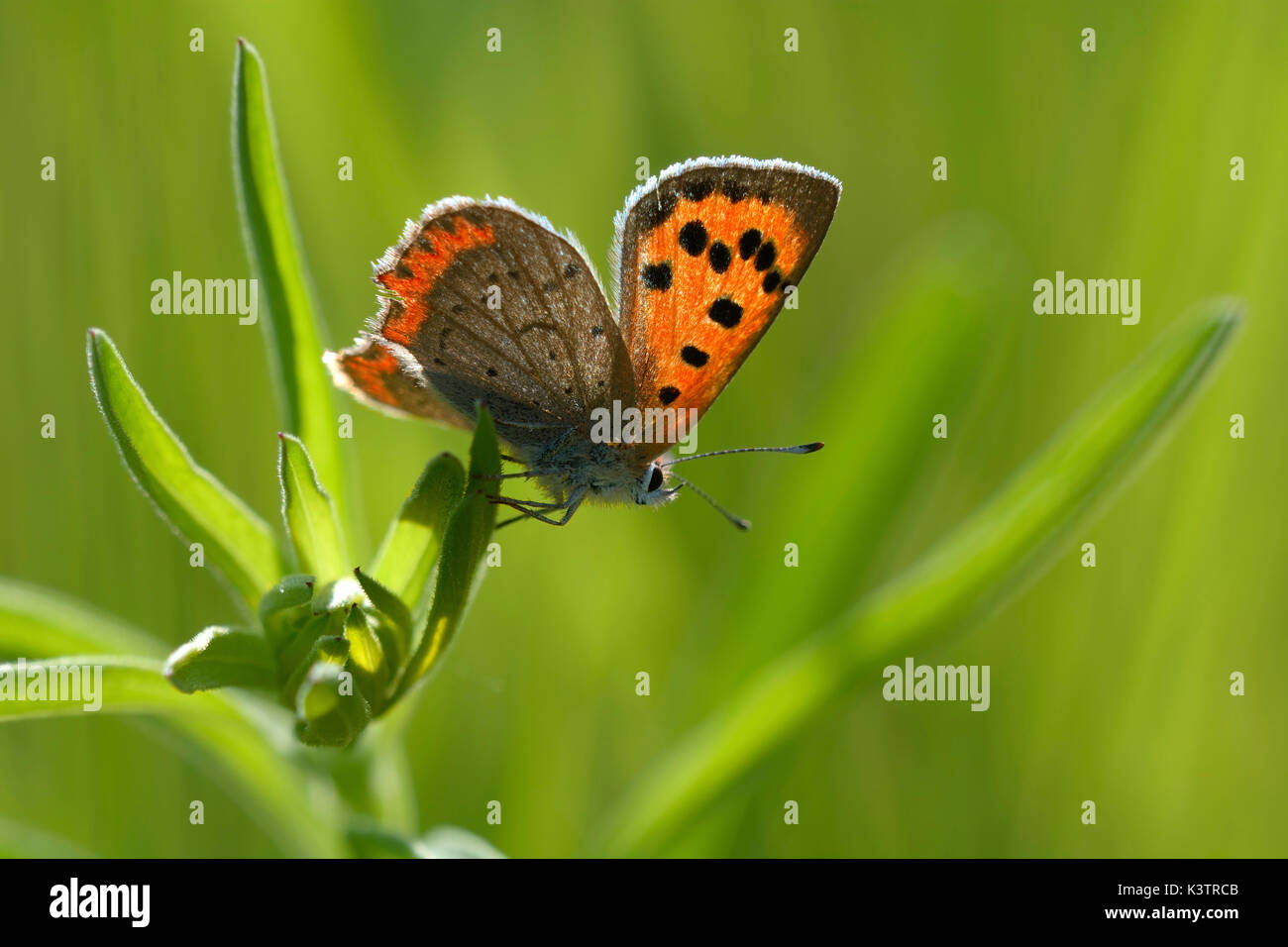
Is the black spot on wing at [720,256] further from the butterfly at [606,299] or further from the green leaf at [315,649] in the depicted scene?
the green leaf at [315,649]

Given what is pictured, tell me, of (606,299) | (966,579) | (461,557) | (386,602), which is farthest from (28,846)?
(966,579)

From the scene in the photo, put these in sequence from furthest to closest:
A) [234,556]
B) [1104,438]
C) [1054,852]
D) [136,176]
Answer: [136,176] < [1054,852] < [1104,438] < [234,556]

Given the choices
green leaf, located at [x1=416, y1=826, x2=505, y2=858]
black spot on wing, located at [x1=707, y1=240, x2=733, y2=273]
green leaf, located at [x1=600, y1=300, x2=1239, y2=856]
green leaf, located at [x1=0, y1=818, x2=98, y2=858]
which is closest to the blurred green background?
green leaf, located at [x1=600, y1=300, x2=1239, y2=856]

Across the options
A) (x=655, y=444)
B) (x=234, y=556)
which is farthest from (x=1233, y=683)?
(x=234, y=556)

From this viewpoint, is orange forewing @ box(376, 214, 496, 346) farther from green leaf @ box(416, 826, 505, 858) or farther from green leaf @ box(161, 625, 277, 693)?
green leaf @ box(416, 826, 505, 858)

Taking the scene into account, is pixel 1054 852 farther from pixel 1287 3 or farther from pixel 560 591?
pixel 1287 3

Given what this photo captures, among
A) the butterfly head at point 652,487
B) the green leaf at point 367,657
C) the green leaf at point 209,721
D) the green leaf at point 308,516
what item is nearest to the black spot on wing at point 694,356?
the butterfly head at point 652,487
